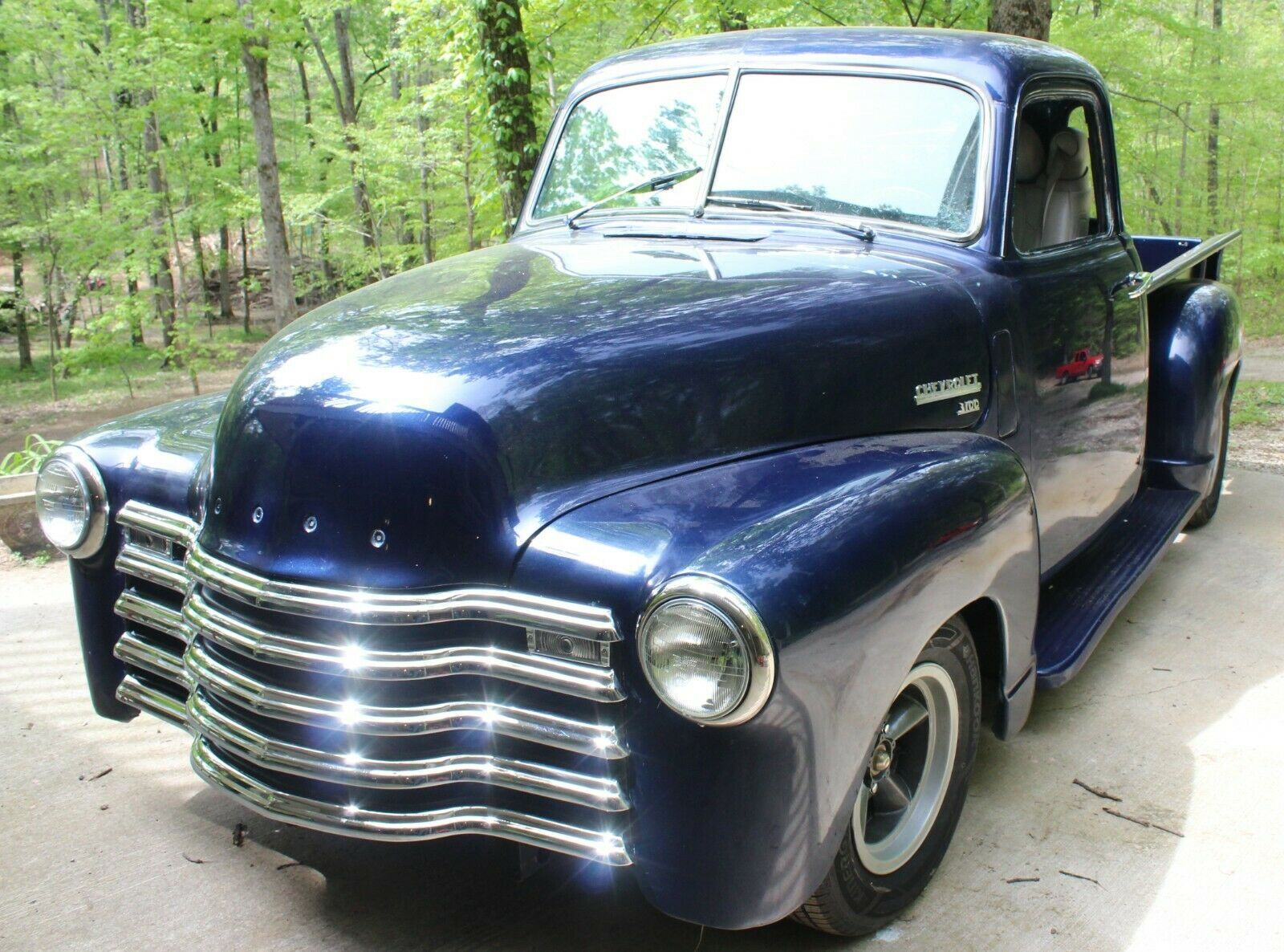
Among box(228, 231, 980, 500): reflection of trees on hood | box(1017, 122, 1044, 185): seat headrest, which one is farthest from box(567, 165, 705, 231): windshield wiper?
box(1017, 122, 1044, 185): seat headrest

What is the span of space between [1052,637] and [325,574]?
222 cm

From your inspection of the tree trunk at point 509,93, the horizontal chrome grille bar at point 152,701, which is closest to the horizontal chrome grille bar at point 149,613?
the horizontal chrome grille bar at point 152,701

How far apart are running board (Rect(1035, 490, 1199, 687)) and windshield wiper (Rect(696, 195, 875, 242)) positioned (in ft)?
4.17

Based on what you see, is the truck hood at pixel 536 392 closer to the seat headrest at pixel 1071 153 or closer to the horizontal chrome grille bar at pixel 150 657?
the horizontal chrome grille bar at pixel 150 657

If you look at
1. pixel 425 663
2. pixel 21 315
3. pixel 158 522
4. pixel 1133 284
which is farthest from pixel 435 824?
pixel 21 315

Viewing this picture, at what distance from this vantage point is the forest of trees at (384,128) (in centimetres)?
1000

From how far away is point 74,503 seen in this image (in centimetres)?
296

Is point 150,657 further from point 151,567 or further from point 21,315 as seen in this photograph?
point 21,315

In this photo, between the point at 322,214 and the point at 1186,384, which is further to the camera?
the point at 322,214

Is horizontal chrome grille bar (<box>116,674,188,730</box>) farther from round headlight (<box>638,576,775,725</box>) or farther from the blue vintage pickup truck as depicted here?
round headlight (<box>638,576,775,725</box>)

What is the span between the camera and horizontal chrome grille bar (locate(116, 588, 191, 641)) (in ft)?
8.79

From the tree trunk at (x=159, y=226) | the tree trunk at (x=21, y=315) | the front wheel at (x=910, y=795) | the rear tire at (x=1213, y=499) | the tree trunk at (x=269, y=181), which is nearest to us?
the front wheel at (x=910, y=795)

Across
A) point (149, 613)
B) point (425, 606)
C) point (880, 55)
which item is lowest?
point (149, 613)

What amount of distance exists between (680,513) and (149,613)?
4.81 ft
